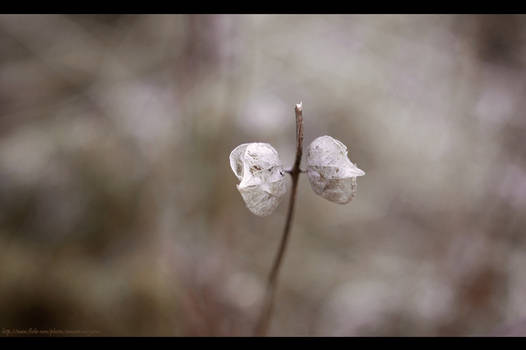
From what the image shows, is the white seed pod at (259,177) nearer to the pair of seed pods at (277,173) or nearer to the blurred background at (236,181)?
the pair of seed pods at (277,173)

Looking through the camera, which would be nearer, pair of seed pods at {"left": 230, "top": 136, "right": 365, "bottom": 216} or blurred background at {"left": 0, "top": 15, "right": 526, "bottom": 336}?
pair of seed pods at {"left": 230, "top": 136, "right": 365, "bottom": 216}

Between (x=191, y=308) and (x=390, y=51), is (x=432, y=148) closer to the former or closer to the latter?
(x=390, y=51)

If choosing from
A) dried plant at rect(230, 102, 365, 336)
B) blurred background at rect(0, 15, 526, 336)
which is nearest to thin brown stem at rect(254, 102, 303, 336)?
dried plant at rect(230, 102, 365, 336)

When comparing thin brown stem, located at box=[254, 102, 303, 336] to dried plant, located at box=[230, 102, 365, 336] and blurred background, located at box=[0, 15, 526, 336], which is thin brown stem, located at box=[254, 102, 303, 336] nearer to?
dried plant, located at box=[230, 102, 365, 336]

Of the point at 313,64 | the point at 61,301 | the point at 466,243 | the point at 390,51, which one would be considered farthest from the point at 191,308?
the point at 390,51

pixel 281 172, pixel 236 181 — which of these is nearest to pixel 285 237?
pixel 281 172

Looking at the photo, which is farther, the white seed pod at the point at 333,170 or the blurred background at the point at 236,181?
the blurred background at the point at 236,181

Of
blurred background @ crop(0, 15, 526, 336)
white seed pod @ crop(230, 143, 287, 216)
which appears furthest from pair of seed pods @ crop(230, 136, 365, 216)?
blurred background @ crop(0, 15, 526, 336)

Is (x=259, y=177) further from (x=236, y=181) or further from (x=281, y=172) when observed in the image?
(x=236, y=181)

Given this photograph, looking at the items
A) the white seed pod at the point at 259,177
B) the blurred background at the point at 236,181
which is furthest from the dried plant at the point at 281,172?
the blurred background at the point at 236,181

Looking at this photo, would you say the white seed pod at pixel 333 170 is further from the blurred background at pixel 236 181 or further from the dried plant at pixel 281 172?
the blurred background at pixel 236 181
